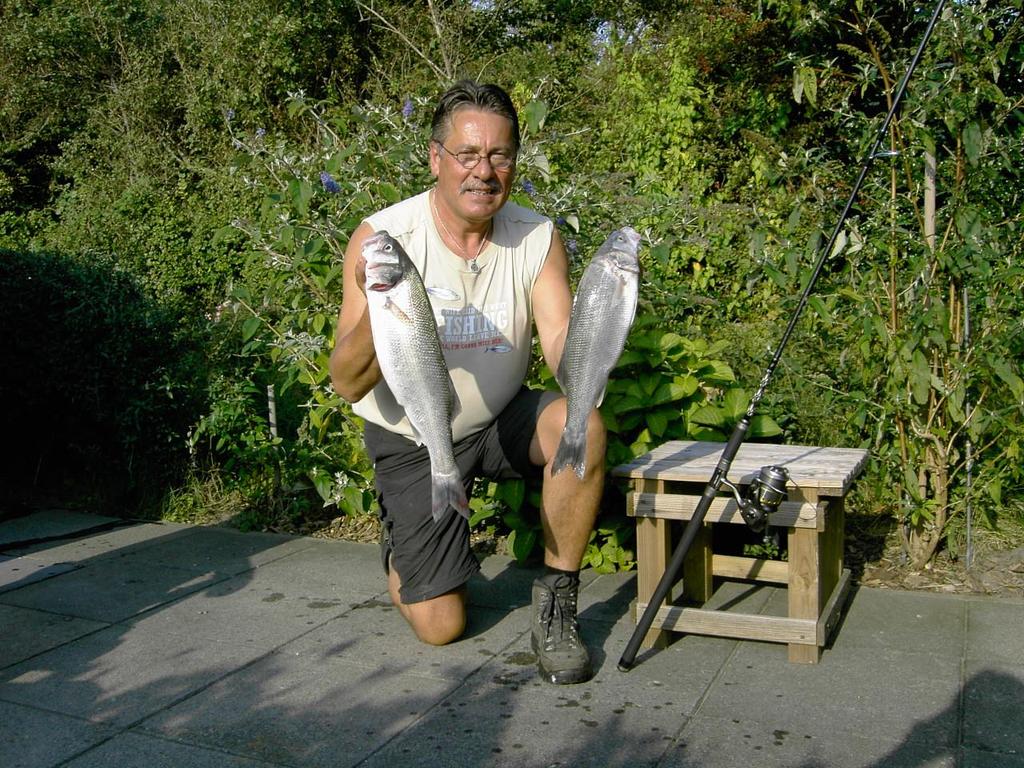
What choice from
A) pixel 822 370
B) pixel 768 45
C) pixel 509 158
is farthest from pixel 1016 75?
pixel 768 45

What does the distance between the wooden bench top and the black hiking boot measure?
1.63ft

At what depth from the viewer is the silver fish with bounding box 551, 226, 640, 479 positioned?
116 inches

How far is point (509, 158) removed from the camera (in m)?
3.77

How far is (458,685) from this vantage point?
360 centimetres

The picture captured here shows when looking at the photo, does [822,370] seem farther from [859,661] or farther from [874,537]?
[859,661]

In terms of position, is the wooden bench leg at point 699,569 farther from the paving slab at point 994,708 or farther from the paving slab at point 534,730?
the paving slab at point 994,708

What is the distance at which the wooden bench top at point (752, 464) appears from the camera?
3668 mm

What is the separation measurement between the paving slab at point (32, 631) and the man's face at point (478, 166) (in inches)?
90.9

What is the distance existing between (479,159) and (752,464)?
1.57 metres

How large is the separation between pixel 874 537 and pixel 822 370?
0.85 m

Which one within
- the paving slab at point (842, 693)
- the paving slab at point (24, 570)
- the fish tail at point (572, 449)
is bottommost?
the paving slab at point (842, 693)

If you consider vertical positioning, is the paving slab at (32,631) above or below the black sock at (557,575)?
below

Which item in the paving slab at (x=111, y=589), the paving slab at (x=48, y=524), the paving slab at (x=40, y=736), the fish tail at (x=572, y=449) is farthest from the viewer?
the paving slab at (x=48, y=524)

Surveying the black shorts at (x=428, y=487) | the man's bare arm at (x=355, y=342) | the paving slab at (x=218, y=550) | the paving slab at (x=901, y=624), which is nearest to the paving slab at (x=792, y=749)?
the paving slab at (x=901, y=624)
